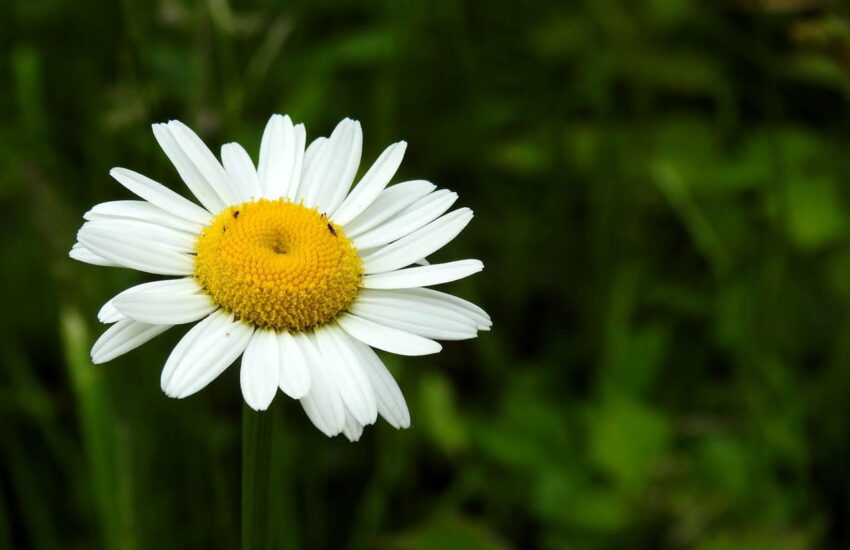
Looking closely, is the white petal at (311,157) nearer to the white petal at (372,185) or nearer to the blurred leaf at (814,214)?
the white petal at (372,185)

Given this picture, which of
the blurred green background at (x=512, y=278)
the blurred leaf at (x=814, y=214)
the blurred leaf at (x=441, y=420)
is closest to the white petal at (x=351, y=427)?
the blurred green background at (x=512, y=278)

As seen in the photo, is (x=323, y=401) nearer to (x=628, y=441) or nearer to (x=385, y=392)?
(x=385, y=392)

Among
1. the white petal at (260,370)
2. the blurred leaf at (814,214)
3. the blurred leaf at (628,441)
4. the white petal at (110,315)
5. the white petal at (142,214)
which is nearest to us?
the white petal at (260,370)

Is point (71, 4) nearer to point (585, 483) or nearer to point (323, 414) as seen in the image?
point (585, 483)

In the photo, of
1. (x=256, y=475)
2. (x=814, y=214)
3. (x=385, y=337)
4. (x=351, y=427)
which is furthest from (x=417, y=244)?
(x=814, y=214)

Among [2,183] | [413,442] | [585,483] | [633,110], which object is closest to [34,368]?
[2,183]

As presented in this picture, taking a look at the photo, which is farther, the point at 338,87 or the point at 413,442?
the point at 338,87
